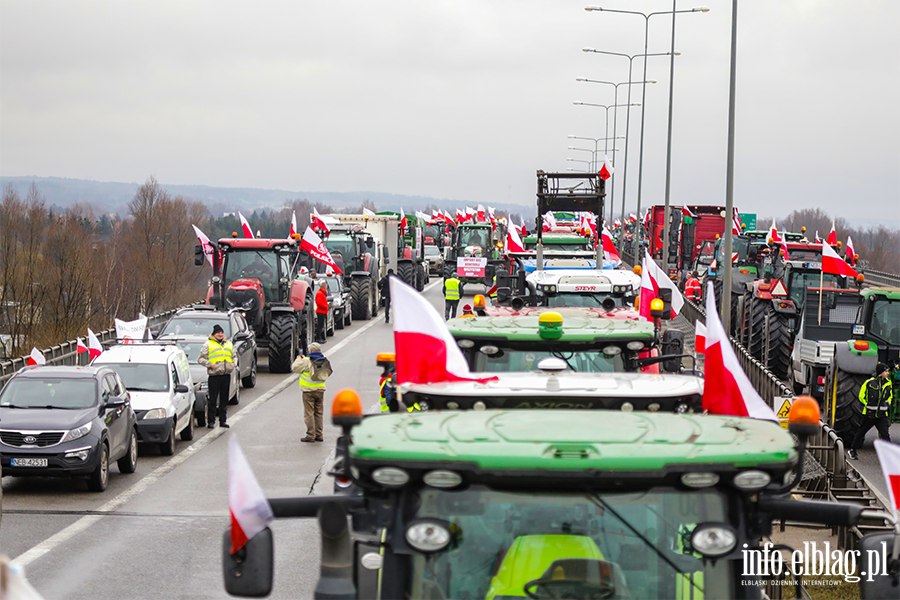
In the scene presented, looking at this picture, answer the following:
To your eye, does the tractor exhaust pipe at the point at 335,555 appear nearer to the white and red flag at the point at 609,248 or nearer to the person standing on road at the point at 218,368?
the person standing on road at the point at 218,368

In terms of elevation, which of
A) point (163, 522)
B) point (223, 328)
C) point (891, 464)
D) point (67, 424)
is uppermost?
point (891, 464)

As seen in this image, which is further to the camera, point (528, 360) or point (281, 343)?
point (281, 343)

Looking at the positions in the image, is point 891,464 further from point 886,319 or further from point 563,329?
point 886,319

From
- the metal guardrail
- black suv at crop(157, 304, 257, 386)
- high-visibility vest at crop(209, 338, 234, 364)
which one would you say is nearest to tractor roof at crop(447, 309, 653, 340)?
high-visibility vest at crop(209, 338, 234, 364)

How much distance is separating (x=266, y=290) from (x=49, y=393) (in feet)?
44.2

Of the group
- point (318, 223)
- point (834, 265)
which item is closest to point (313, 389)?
point (834, 265)

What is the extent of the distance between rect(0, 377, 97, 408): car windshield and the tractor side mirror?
1298cm

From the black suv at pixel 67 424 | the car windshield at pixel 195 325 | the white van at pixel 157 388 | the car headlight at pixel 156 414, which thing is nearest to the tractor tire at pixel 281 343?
the car windshield at pixel 195 325

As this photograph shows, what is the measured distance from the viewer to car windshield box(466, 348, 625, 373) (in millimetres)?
10047

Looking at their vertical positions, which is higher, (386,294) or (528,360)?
(528,360)

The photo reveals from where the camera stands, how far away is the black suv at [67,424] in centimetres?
1553

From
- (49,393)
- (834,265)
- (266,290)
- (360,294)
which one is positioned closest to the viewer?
(49,393)

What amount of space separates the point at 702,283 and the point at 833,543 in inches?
1147

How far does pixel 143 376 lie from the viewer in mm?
19562
